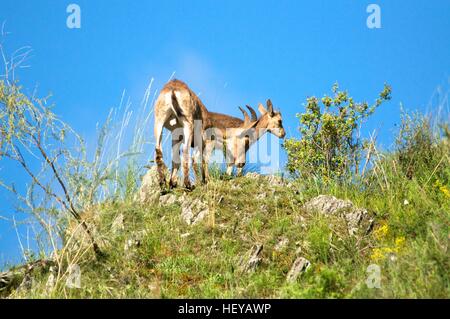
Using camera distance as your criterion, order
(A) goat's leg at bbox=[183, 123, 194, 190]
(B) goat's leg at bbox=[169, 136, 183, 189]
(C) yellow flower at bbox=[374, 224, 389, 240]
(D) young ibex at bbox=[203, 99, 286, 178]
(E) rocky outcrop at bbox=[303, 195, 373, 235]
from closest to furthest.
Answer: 1. (C) yellow flower at bbox=[374, 224, 389, 240]
2. (E) rocky outcrop at bbox=[303, 195, 373, 235]
3. (A) goat's leg at bbox=[183, 123, 194, 190]
4. (B) goat's leg at bbox=[169, 136, 183, 189]
5. (D) young ibex at bbox=[203, 99, 286, 178]

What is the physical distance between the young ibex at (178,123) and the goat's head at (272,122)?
5.35 metres

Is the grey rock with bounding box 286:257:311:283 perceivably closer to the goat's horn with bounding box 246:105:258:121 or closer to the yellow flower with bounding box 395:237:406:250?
the yellow flower with bounding box 395:237:406:250

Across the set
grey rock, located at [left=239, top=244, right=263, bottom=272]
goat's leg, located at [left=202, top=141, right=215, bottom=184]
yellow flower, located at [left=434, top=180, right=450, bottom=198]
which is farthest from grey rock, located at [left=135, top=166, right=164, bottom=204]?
yellow flower, located at [left=434, top=180, right=450, bottom=198]

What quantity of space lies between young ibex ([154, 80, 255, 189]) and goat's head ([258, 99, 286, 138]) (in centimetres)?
535

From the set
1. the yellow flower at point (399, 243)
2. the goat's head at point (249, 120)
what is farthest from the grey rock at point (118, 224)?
the goat's head at point (249, 120)

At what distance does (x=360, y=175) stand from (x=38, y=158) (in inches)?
294

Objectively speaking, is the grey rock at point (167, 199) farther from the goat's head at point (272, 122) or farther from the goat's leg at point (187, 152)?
the goat's head at point (272, 122)

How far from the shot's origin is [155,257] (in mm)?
11711

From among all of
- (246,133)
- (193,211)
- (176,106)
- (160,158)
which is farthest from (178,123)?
(246,133)

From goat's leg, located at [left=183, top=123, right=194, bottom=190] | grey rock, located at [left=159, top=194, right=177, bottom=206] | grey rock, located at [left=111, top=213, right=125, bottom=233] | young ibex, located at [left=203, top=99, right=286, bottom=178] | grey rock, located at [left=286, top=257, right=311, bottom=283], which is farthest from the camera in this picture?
young ibex, located at [left=203, top=99, right=286, bottom=178]

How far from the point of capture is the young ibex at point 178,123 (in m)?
14.6

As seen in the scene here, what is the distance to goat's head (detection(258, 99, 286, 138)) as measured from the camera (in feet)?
69.7

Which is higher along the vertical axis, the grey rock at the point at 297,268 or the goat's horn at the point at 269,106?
the goat's horn at the point at 269,106
